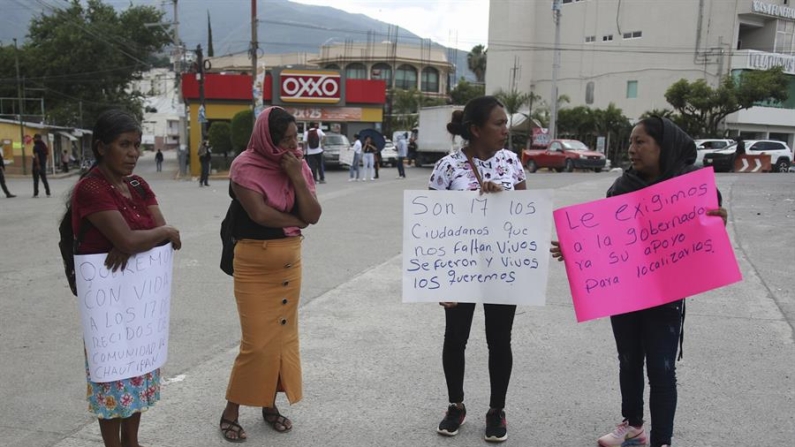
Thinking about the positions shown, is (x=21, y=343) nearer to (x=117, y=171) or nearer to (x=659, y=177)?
(x=117, y=171)

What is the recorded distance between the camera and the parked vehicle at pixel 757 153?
93.1 feet

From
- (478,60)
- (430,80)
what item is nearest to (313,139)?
(430,80)

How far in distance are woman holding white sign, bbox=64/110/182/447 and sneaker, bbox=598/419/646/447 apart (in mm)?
2382

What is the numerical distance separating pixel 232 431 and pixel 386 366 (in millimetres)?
1402

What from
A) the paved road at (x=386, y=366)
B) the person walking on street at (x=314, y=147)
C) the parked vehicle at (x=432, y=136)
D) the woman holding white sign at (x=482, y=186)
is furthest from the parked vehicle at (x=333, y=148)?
the woman holding white sign at (x=482, y=186)

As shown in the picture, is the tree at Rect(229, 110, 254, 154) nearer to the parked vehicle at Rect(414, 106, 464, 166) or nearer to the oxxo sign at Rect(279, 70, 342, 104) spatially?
the oxxo sign at Rect(279, 70, 342, 104)

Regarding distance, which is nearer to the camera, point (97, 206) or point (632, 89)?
point (97, 206)

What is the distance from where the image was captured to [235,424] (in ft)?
11.6

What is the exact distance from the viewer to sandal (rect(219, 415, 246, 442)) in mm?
3480

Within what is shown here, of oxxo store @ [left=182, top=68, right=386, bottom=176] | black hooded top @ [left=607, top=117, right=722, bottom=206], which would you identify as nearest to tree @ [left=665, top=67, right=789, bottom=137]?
oxxo store @ [left=182, top=68, right=386, bottom=176]

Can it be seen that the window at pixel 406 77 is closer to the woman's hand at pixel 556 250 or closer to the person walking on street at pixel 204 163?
the person walking on street at pixel 204 163

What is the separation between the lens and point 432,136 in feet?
109

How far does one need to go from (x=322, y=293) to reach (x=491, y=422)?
3409 millimetres

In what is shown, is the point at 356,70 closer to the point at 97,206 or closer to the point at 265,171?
the point at 265,171
